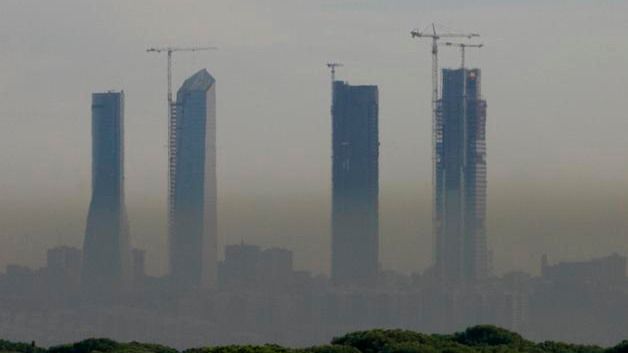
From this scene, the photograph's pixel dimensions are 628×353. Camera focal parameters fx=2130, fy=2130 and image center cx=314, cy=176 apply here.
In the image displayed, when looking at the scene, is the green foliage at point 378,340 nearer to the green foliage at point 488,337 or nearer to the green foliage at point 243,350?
the green foliage at point 488,337

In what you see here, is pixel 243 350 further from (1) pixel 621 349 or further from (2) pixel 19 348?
(2) pixel 19 348

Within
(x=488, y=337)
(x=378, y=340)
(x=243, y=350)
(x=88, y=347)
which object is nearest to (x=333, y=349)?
(x=378, y=340)

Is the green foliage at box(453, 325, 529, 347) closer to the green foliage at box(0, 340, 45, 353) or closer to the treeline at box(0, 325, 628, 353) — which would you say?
the treeline at box(0, 325, 628, 353)

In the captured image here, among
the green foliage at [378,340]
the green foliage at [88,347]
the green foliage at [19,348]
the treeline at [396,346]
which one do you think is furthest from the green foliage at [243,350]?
the green foliage at [19,348]

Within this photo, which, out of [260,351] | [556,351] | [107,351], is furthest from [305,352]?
[556,351]

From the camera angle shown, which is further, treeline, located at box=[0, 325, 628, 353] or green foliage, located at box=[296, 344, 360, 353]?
green foliage, located at box=[296, 344, 360, 353]

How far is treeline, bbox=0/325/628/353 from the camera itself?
6025 cm

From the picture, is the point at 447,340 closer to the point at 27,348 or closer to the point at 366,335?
the point at 366,335

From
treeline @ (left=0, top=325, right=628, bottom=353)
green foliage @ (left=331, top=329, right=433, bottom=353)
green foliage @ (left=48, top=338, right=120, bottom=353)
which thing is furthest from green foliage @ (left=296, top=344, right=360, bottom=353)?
green foliage @ (left=48, top=338, right=120, bottom=353)

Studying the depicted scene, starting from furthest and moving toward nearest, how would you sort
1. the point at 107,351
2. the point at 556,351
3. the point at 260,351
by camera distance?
the point at 556,351 → the point at 107,351 → the point at 260,351

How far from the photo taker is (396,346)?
61.3 meters

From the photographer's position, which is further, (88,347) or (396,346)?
(88,347)

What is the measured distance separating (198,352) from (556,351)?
1457 cm

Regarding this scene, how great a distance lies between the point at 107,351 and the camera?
63781mm
